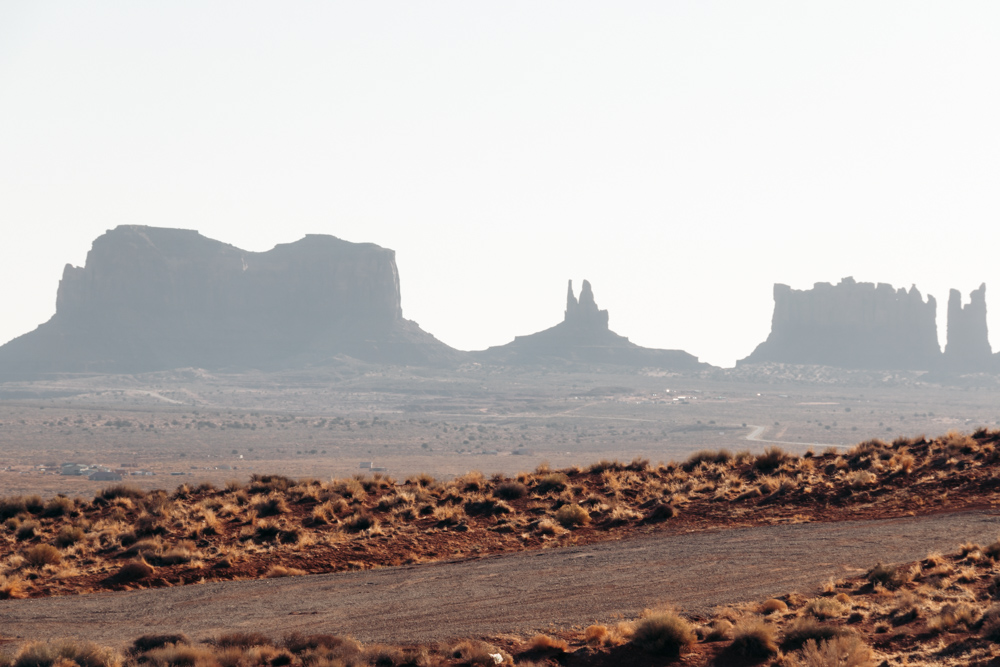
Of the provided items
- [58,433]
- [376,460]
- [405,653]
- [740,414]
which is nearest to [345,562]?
[405,653]

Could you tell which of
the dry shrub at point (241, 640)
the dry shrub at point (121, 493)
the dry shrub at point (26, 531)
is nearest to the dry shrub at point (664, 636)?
the dry shrub at point (241, 640)

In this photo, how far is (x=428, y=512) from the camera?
2736cm

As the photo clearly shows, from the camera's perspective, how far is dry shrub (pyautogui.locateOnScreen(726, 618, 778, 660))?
45.6 feet

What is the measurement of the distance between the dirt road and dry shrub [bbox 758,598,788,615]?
81cm

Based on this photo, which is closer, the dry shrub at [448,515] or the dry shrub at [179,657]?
the dry shrub at [179,657]

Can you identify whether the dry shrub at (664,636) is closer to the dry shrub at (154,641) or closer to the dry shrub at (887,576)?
the dry shrub at (887,576)

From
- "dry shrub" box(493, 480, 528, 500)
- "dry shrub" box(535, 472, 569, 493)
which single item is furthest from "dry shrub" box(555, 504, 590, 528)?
"dry shrub" box(535, 472, 569, 493)

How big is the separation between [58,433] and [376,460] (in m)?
44.3

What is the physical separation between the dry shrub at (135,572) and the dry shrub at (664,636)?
12.1m

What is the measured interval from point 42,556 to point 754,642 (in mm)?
16769

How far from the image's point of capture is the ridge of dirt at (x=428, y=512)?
22.6 metres

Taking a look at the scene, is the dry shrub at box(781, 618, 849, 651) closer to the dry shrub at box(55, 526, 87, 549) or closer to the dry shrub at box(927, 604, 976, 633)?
the dry shrub at box(927, 604, 976, 633)

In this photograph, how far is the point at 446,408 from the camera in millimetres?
170000

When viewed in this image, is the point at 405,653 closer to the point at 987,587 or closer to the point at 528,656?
the point at 528,656
